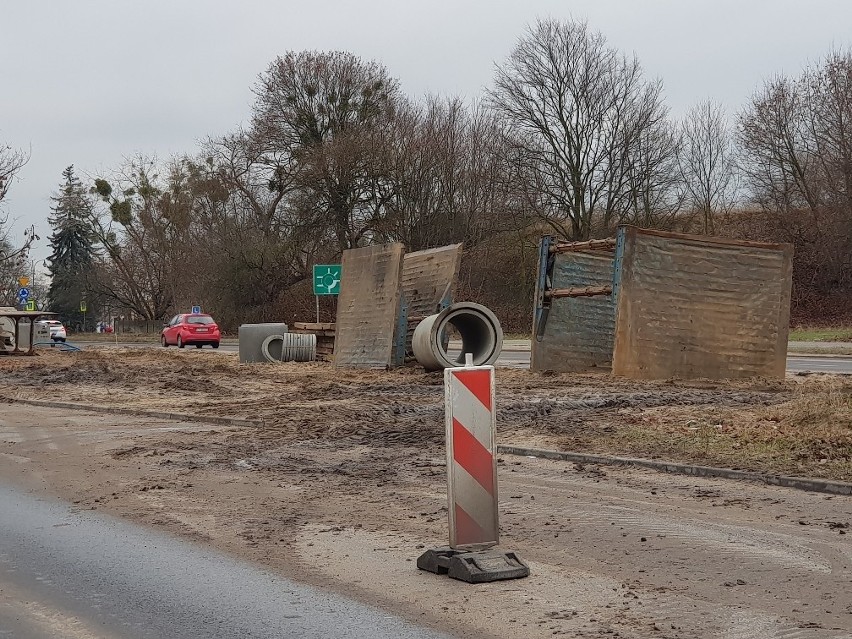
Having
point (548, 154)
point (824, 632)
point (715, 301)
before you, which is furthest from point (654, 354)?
point (548, 154)

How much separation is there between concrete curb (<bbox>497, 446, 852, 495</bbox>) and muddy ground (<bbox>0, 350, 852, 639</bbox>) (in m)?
0.20

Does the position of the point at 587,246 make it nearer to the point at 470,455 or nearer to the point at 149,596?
the point at 470,455

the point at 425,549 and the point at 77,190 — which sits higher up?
the point at 77,190

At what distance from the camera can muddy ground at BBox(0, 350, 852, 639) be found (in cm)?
590

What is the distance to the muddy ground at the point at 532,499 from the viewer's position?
5902 millimetres

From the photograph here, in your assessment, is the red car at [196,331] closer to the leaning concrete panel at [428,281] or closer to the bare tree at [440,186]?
the bare tree at [440,186]

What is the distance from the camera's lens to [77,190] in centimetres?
7200

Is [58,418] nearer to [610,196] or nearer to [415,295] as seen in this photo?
[415,295]

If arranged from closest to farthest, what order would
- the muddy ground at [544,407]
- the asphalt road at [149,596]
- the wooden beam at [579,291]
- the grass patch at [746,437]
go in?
1. the asphalt road at [149,596]
2. the grass patch at [746,437]
3. the muddy ground at [544,407]
4. the wooden beam at [579,291]

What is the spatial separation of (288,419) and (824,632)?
34.8 ft

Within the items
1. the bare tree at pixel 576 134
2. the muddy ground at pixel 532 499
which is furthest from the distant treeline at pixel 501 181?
the muddy ground at pixel 532 499

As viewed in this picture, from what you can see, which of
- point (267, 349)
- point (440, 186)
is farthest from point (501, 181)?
point (267, 349)

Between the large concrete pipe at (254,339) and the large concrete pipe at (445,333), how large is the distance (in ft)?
27.5

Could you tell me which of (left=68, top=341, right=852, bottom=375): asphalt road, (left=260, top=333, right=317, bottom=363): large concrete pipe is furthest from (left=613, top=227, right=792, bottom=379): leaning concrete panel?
(left=260, top=333, right=317, bottom=363): large concrete pipe
